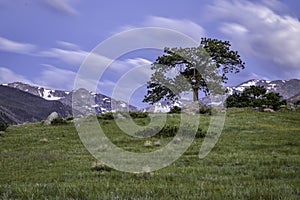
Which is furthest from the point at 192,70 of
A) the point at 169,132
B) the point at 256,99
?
the point at 169,132

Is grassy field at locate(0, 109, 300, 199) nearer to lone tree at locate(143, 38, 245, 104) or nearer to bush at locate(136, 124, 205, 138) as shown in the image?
bush at locate(136, 124, 205, 138)

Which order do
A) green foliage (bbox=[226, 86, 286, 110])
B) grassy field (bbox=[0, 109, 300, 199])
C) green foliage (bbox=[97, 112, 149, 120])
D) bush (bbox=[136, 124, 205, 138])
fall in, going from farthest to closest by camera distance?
green foliage (bbox=[226, 86, 286, 110]), green foliage (bbox=[97, 112, 149, 120]), bush (bbox=[136, 124, 205, 138]), grassy field (bbox=[0, 109, 300, 199])

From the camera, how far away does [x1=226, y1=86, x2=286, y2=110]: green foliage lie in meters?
53.6

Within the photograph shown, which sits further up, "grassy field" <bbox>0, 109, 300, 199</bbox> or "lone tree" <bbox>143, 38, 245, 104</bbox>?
"lone tree" <bbox>143, 38, 245, 104</bbox>

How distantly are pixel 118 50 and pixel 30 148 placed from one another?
327 inches

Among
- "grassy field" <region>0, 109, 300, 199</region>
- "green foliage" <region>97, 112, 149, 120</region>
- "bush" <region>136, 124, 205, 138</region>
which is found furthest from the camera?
"green foliage" <region>97, 112, 149, 120</region>

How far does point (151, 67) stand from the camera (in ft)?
209

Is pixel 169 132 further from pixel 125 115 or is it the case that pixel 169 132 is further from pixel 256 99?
pixel 256 99

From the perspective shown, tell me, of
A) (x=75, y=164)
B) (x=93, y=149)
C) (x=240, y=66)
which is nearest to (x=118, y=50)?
(x=93, y=149)

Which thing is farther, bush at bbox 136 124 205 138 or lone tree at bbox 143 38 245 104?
lone tree at bbox 143 38 245 104

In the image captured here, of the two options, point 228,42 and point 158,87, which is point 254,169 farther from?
point 228,42

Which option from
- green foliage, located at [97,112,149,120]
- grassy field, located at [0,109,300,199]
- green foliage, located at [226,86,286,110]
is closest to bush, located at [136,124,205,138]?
grassy field, located at [0,109,300,199]

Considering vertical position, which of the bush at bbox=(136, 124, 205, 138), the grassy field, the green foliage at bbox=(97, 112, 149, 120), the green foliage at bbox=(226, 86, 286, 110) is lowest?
the grassy field

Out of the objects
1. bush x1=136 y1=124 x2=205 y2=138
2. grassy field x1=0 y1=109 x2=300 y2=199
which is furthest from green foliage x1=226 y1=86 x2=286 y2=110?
grassy field x1=0 y1=109 x2=300 y2=199
